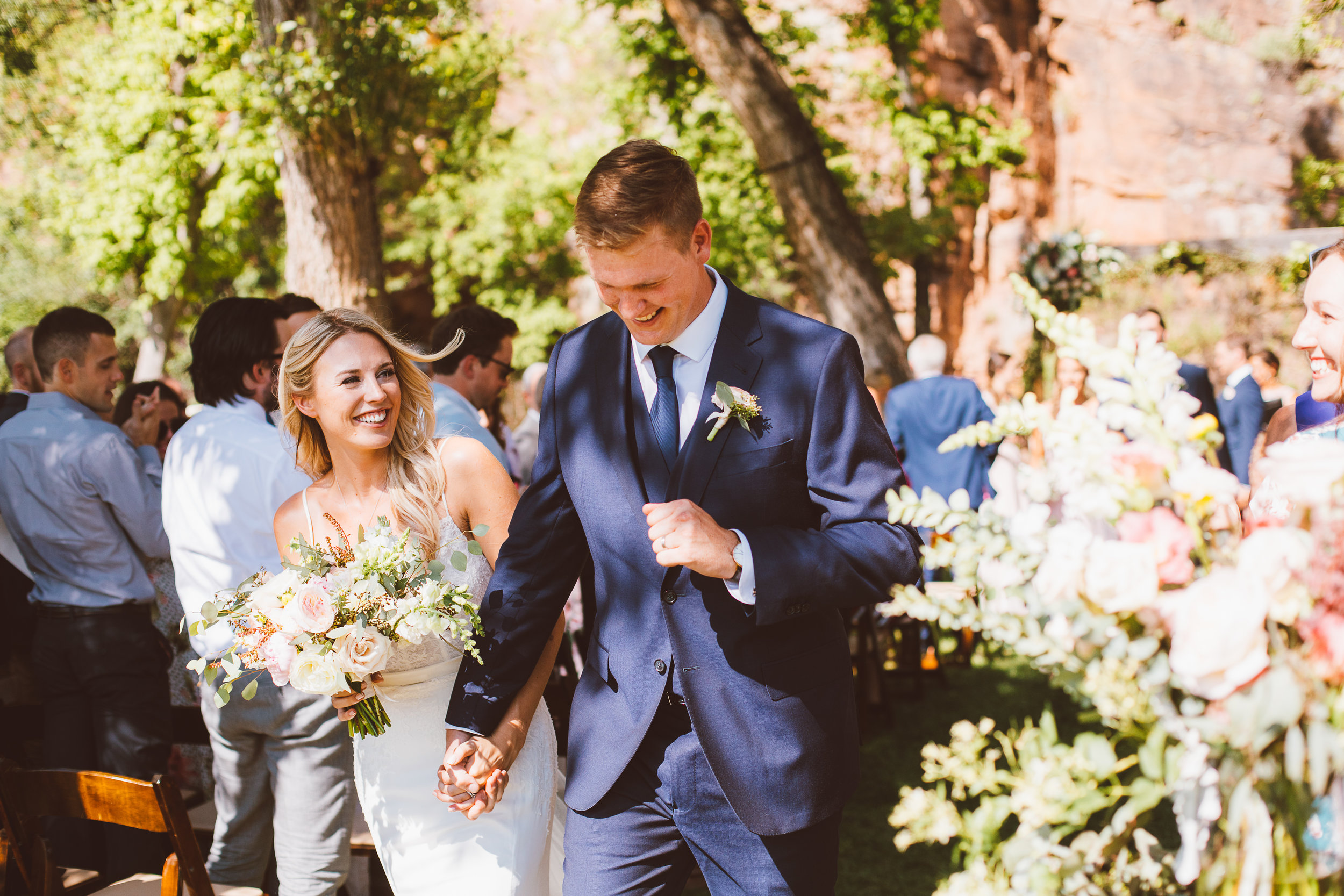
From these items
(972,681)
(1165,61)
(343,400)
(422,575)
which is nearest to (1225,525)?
(422,575)

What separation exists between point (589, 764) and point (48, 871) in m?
1.84

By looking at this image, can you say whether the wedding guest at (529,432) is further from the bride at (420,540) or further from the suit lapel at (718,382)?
the suit lapel at (718,382)

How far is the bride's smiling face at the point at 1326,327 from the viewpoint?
179cm

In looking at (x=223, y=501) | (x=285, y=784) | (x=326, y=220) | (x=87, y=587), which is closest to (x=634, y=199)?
(x=223, y=501)

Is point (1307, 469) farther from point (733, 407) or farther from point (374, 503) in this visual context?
point (374, 503)

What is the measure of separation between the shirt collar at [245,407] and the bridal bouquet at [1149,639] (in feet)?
9.00

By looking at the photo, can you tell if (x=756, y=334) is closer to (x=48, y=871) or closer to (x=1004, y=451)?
(x=48, y=871)

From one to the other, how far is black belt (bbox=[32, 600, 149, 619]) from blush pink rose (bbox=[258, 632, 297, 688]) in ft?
7.03

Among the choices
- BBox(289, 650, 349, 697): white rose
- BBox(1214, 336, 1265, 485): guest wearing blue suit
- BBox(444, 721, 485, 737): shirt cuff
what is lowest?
BBox(1214, 336, 1265, 485): guest wearing blue suit

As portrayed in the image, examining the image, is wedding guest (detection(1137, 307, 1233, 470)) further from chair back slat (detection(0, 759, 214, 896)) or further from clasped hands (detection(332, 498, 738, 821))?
chair back slat (detection(0, 759, 214, 896))

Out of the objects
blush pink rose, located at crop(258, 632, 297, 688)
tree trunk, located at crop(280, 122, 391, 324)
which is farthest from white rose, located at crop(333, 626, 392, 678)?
tree trunk, located at crop(280, 122, 391, 324)

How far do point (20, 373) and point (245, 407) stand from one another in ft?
10.7

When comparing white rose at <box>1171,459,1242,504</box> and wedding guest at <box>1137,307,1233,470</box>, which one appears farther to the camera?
wedding guest at <box>1137,307,1233,470</box>

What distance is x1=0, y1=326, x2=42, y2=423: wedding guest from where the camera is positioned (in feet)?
17.1
